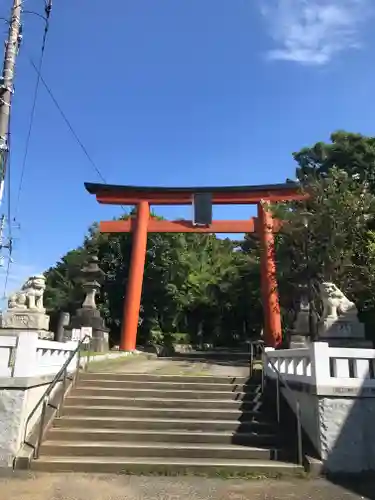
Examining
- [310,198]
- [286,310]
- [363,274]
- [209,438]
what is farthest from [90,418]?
[286,310]

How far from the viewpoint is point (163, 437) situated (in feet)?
21.2

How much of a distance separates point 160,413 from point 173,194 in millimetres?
14940

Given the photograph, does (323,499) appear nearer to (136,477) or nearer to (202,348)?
(136,477)

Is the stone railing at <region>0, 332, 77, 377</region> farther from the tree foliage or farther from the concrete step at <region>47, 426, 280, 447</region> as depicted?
the tree foliage

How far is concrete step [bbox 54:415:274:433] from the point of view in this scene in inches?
266

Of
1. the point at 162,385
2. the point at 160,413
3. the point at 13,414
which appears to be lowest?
the point at 160,413

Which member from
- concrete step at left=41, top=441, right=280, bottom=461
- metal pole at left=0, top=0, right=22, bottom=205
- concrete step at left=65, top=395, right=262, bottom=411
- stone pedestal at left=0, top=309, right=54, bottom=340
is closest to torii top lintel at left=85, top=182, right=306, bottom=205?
stone pedestal at left=0, top=309, right=54, bottom=340

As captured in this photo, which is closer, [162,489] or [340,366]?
[162,489]

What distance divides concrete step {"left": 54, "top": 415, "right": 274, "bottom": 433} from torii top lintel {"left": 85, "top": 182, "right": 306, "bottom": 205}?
591 inches

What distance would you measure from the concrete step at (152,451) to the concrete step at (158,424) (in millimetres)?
663

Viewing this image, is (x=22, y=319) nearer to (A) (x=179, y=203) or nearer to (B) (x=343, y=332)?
(B) (x=343, y=332)

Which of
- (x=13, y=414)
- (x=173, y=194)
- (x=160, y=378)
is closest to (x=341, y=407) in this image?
(x=160, y=378)

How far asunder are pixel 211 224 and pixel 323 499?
16.4 metres

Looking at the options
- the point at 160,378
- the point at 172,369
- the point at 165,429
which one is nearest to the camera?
the point at 165,429
